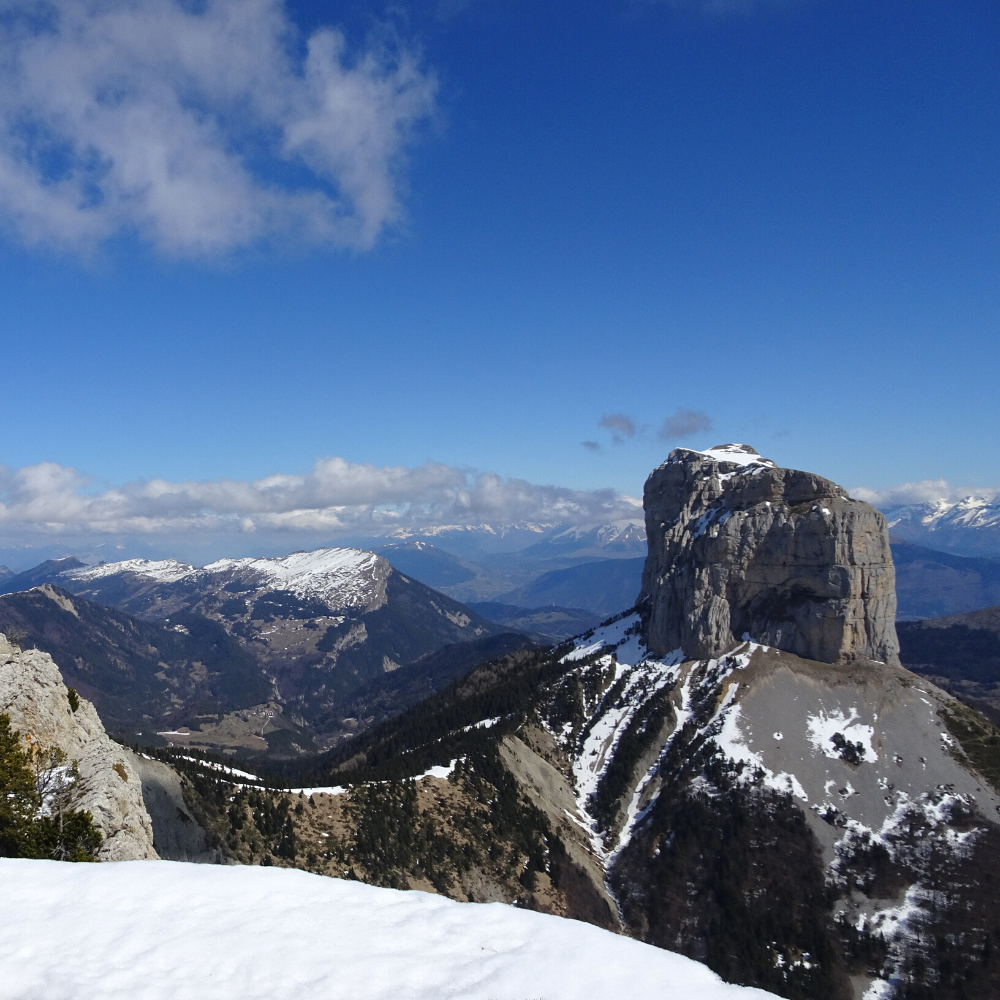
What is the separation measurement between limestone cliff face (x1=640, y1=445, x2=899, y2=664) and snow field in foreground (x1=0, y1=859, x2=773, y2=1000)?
494 feet

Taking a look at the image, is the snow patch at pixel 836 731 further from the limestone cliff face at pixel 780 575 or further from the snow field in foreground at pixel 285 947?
the snow field in foreground at pixel 285 947

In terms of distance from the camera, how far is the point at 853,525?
151 metres

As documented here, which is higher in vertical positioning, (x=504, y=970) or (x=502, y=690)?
(x=504, y=970)

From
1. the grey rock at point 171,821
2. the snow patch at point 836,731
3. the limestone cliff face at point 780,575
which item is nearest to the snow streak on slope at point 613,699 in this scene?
the limestone cliff face at point 780,575

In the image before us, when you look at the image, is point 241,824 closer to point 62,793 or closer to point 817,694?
point 62,793

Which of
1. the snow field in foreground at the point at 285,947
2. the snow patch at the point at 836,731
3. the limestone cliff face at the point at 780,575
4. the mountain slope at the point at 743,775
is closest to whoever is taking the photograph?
the snow field in foreground at the point at 285,947

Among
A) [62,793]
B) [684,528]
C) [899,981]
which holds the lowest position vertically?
[899,981]

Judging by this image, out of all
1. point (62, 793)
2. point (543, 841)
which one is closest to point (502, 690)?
point (543, 841)

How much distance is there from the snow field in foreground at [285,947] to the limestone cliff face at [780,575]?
15062cm

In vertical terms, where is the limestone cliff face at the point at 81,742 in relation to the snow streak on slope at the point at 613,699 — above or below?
above

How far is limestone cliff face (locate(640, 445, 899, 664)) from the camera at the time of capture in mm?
148625

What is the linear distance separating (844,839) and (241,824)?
328ft

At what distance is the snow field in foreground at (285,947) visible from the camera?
40.3ft

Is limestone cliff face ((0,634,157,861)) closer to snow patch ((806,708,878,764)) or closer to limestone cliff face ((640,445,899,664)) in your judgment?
snow patch ((806,708,878,764))
